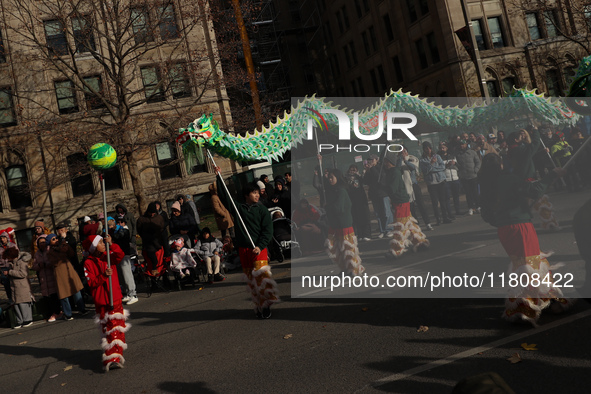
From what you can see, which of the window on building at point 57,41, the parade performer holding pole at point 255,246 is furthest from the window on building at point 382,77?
the parade performer holding pole at point 255,246

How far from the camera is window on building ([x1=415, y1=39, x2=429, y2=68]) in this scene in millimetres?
36656

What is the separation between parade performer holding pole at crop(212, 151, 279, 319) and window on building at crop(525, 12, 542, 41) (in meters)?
32.9

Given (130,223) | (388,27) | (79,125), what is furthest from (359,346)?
(388,27)

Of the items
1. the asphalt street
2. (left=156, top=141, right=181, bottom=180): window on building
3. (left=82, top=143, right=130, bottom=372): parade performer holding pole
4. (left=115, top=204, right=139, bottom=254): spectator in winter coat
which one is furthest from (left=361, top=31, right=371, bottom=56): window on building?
(left=82, top=143, right=130, bottom=372): parade performer holding pole

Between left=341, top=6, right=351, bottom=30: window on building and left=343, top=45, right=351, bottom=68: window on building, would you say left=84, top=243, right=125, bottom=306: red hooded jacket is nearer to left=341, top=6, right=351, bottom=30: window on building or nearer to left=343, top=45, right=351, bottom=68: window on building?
left=341, top=6, right=351, bottom=30: window on building

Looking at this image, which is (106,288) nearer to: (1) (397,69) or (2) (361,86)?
(1) (397,69)

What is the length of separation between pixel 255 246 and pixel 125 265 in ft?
15.9

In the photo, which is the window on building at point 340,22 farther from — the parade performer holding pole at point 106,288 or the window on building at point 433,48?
the parade performer holding pole at point 106,288

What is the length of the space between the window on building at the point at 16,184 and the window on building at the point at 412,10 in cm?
2554

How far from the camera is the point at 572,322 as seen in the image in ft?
19.2

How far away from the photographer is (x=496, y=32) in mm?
35281

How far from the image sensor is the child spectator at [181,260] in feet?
41.3

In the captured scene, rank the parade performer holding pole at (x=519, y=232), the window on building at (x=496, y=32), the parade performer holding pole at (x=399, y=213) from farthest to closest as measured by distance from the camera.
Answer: the window on building at (x=496, y=32) < the parade performer holding pole at (x=399, y=213) < the parade performer holding pole at (x=519, y=232)

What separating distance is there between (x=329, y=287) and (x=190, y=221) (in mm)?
4935
